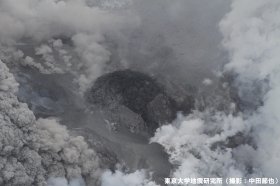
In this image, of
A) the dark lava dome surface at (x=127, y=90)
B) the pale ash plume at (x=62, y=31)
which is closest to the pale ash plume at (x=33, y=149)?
the dark lava dome surface at (x=127, y=90)

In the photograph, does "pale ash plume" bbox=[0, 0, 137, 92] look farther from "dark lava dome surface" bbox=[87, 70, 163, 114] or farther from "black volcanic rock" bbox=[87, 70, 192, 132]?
"black volcanic rock" bbox=[87, 70, 192, 132]

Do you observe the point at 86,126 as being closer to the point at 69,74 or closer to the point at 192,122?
the point at 69,74

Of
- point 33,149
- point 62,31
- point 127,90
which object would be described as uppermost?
point 62,31

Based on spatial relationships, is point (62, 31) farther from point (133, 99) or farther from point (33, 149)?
point (33, 149)

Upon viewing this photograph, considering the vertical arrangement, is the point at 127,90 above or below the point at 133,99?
above

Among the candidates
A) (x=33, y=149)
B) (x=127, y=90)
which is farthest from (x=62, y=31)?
(x=33, y=149)
